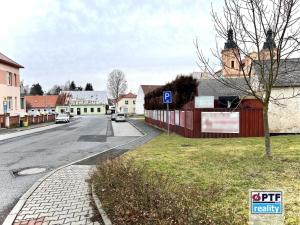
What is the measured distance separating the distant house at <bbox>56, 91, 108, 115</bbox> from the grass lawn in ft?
355

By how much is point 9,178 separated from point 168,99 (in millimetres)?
13095

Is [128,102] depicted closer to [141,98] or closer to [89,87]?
[141,98]

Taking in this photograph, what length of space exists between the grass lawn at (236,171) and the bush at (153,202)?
413 millimetres

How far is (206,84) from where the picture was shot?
44.7 m

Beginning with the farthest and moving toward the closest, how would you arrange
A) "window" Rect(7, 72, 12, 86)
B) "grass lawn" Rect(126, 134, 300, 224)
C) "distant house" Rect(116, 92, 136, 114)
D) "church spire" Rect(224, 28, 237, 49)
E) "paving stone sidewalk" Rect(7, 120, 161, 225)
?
"distant house" Rect(116, 92, 136, 114) < "window" Rect(7, 72, 12, 86) < "church spire" Rect(224, 28, 237, 49) < "grass lawn" Rect(126, 134, 300, 224) < "paving stone sidewalk" Rect(7, 120, 161, 225)

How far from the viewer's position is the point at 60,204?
A: 7.11 meters

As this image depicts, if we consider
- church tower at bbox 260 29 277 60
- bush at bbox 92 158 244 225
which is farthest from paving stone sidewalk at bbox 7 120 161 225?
Answer: church tower at bbox 260 29 277 60

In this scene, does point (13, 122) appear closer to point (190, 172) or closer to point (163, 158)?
point (163, 158)

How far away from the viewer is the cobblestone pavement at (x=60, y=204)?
615 cm

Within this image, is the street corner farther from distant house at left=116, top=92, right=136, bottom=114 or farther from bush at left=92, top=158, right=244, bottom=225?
distant house at left=116, top=92, right=136, bottom=114

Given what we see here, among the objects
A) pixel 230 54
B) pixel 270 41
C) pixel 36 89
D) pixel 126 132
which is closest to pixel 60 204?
pixel 270 41

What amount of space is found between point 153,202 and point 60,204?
2.33 metres

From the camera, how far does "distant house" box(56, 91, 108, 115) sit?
11865 centimetres

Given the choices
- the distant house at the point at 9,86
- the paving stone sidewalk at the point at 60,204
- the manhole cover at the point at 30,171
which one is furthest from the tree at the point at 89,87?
the paving stone sidewalk at the point at 60,204
